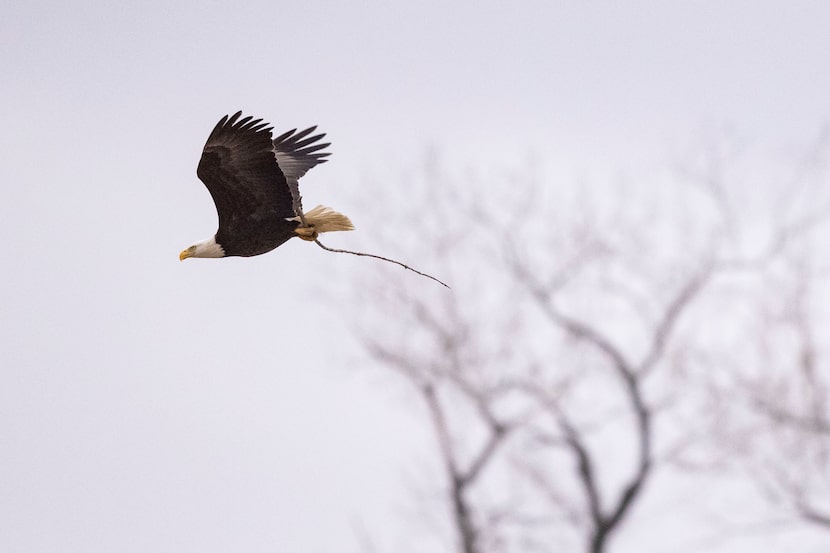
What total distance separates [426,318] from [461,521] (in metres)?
2.00

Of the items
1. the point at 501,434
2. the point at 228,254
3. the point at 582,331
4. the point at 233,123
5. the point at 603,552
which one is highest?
the point at 233,123

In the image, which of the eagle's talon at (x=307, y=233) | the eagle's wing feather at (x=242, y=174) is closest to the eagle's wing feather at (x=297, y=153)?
the eagle's wing feather at (x=242, y=174)

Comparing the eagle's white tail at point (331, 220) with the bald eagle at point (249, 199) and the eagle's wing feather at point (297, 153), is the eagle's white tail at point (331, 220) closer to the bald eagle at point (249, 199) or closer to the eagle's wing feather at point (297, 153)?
the bald eagle at point (249, 199)

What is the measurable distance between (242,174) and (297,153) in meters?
1.32

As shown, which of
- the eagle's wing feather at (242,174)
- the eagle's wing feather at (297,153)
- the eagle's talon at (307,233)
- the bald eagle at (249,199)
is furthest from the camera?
the eagle's wing feather at (297,153)

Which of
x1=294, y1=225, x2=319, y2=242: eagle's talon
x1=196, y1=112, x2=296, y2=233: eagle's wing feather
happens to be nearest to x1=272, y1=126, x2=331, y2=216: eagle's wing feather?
x1=196, y1=112, x2=296, y2=233: eagle's wing feather

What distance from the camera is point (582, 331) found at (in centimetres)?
→ 1352

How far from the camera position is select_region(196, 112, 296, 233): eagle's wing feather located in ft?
7.61

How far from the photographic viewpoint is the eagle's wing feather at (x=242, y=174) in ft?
7.61

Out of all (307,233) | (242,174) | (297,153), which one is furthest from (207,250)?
(297,153)

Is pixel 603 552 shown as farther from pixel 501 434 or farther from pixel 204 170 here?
pixel 204 170

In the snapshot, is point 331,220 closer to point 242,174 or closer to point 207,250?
point 242,174

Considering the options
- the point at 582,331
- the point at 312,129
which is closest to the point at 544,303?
the point at 582,331

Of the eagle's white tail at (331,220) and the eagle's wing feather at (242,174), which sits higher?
the eagle's wing feather at (242,174)
